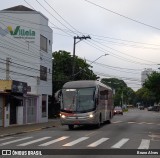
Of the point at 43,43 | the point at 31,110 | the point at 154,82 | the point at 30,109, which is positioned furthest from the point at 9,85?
the point at 154,82

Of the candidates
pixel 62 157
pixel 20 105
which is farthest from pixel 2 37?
pixel 62 157

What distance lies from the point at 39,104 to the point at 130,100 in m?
154

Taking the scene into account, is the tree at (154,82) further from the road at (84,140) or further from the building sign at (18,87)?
the road at (84,140)

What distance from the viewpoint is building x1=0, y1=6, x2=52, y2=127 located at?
3906cm

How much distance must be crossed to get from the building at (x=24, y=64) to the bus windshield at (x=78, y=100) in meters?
6.95

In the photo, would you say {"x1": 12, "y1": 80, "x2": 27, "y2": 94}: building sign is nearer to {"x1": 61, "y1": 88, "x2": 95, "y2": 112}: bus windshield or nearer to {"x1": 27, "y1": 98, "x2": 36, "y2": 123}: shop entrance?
{"x1": 27, "y1": 98, "x2": 36, "y2": 123}: shop entrance

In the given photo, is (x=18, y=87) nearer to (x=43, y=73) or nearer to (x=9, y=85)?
(x=9, y=85)

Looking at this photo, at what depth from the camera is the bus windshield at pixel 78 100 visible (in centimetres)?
3125

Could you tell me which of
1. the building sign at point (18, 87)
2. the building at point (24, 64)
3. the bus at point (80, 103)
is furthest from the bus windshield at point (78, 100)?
the building at point (24, 64)

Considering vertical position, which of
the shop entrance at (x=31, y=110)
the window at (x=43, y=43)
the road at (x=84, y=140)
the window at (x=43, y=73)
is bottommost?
the road at (x=84, y=140)

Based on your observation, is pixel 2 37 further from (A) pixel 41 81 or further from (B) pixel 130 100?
(B) pixel 130 100

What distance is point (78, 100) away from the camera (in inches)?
1233

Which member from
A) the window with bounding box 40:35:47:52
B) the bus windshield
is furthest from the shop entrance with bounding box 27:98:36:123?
the bus windshield

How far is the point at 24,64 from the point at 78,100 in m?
13.7
